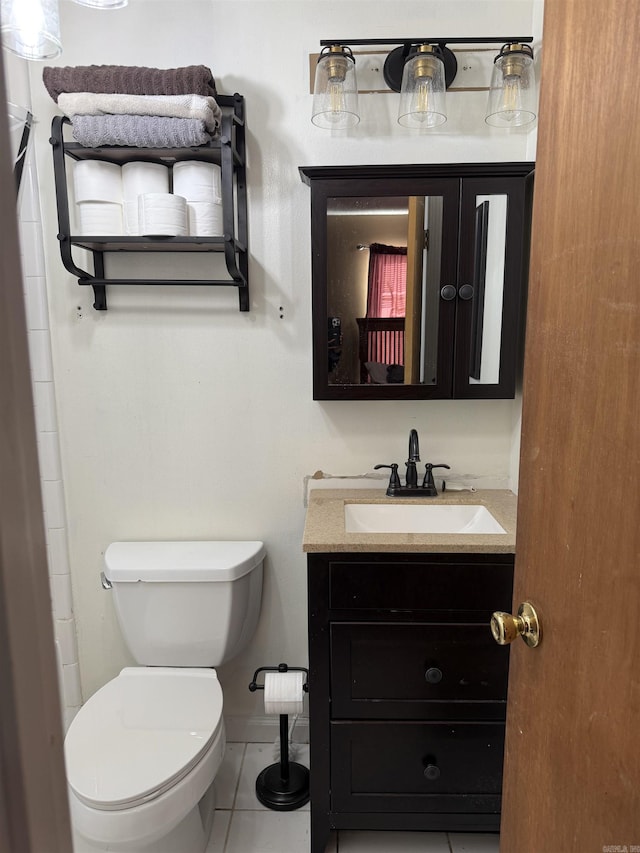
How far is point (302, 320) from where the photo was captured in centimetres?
179

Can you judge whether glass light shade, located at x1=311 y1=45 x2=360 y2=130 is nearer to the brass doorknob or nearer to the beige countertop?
the beige countertop

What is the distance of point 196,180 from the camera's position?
158 centimetres

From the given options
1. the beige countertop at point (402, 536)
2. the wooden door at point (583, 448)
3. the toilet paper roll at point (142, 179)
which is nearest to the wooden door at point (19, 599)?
the wooden door at point (583, 448)

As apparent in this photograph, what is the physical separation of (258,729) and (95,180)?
6.11 feet

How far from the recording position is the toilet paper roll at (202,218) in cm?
159

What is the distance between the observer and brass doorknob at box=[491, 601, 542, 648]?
78cm

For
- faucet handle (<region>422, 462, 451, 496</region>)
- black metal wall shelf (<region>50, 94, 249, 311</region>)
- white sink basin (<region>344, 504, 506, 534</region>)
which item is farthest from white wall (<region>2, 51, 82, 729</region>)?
faucet handle (<region>422, 462, 451, 496</region>)

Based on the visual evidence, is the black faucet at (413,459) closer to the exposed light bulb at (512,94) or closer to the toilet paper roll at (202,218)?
the toilet paper roll at (202,218)

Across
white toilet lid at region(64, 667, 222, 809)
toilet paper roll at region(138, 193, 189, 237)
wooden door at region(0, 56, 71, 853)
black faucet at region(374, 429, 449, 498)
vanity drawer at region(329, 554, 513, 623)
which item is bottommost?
white toilet lid at region(64, 667, 222, 809)

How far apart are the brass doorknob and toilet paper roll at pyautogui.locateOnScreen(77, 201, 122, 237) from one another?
4.70ft

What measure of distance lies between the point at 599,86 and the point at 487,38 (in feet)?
3.96

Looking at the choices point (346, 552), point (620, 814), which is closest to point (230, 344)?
Result: point (346, 552)

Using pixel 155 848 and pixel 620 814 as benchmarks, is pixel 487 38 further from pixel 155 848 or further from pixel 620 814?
pixel 155 848

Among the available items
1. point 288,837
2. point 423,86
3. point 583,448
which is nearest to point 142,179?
point 423,86
